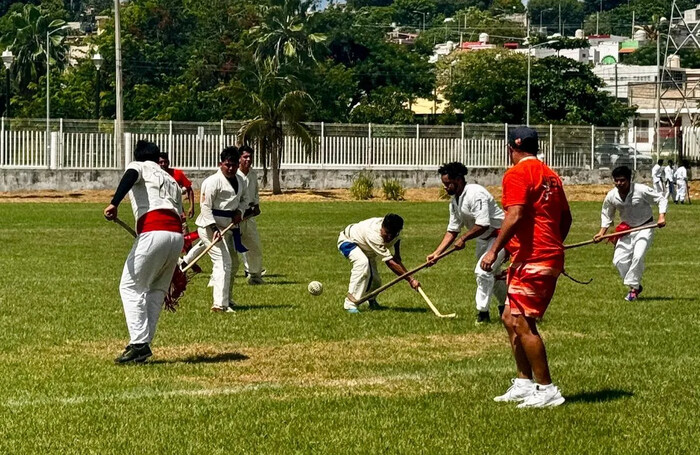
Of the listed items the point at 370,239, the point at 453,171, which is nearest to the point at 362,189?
the point at 370,239

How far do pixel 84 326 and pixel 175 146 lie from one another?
130ft

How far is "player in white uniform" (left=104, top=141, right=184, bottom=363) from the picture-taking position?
37.8ft

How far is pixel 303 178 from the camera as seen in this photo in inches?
2184

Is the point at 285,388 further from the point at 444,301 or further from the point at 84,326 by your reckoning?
the point at 444,301

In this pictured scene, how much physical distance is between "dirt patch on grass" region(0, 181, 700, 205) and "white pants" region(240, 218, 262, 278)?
29.8m

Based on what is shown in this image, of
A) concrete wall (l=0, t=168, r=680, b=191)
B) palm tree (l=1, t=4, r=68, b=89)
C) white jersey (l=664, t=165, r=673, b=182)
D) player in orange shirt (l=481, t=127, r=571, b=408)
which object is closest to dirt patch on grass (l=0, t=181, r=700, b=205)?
concrete wall (l=0, t=168, r=680, b=191)

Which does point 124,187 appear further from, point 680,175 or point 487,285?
point 680,175

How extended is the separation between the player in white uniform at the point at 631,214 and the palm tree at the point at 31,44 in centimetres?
7576

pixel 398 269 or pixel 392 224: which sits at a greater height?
pixel 392 224

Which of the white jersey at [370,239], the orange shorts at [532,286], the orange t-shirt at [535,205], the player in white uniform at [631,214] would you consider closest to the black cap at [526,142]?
the orange t-shirt at [535,205]

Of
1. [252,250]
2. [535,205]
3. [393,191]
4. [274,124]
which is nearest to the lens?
[535,205]

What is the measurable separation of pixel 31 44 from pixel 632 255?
7952 centimetres

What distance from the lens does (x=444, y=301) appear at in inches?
684

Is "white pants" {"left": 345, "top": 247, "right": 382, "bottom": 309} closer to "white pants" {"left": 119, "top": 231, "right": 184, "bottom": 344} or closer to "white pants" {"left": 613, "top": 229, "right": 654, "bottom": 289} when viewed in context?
"white pants" {"left": 613, "top": 229, "right": 654, "bottom": 289}
